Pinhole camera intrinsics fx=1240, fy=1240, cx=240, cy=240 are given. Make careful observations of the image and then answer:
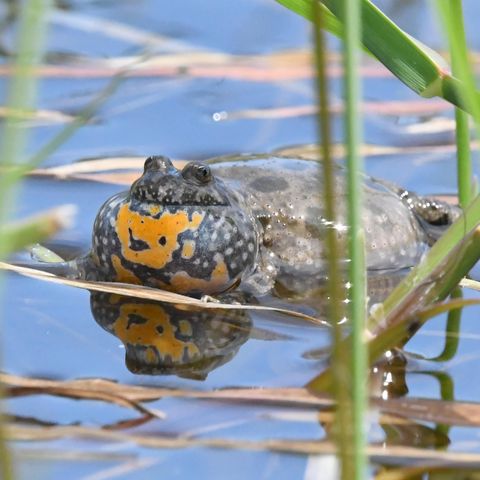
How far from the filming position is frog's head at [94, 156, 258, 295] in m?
3.70

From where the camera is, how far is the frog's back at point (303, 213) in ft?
14.3

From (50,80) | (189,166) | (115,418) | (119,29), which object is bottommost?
(115,418)

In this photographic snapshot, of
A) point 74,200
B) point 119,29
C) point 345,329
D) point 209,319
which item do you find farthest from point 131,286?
point 119,29

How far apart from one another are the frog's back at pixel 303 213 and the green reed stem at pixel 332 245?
8.42ft

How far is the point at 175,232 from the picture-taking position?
373cm

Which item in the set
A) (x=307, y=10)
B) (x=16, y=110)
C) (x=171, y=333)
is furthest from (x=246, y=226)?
(x=16, y=110)

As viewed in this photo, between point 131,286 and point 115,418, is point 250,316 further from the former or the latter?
point 115,418

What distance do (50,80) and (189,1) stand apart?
3.54 ft

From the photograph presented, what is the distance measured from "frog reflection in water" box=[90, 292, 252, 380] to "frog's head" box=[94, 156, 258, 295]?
0.13 metres

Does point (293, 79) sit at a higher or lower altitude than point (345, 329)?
higher

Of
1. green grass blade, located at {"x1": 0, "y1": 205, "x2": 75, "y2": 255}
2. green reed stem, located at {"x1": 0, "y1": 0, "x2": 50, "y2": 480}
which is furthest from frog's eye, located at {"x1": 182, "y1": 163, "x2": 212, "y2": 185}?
green grass blade, located at {"x1": 0, "y1": 205, "x2": 75, "y2": 255}

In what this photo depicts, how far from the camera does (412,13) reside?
19.7 feet

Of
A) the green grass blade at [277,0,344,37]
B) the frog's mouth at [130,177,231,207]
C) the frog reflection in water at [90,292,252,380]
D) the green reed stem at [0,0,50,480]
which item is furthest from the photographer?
the frog's mouth at [130,177,231,207]

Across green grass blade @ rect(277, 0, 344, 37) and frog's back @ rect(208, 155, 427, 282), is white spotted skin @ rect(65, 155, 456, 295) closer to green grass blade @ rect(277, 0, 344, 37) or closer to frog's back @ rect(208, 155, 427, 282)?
frog's back @ rect(208, 155, 427, 282)
